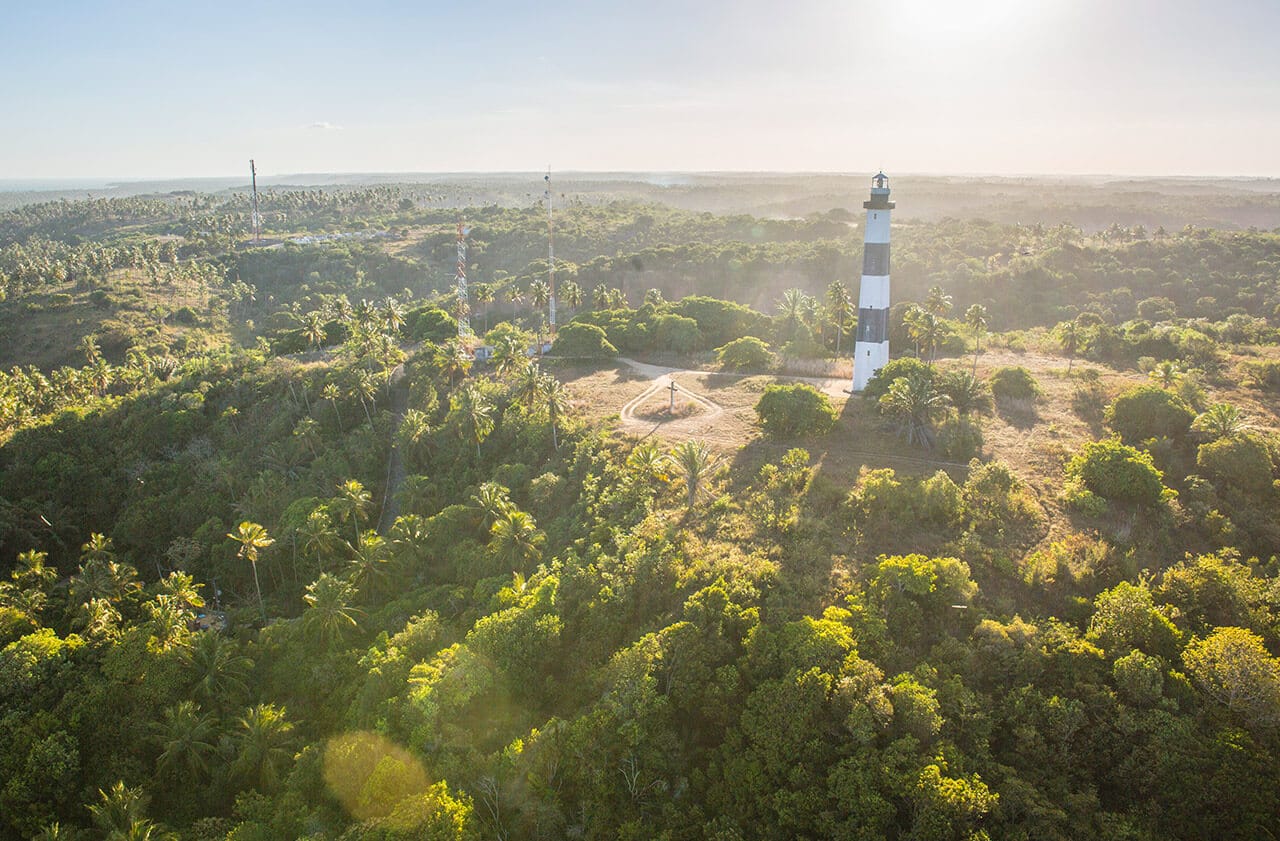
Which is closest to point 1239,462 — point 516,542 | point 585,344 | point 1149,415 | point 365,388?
point 1149,415

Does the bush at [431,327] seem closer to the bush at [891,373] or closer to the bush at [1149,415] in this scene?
the bush at [891,373]

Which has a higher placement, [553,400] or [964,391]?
[964,391]

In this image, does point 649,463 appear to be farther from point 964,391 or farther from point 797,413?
point 964,391

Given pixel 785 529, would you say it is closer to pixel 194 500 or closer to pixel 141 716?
pixel 141 716

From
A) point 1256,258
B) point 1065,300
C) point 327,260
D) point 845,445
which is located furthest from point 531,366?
point 327,260

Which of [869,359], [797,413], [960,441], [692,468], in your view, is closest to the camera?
[692,468]

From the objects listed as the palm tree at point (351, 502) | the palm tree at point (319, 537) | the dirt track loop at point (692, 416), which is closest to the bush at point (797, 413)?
the dirt track loop at point (692, 416)

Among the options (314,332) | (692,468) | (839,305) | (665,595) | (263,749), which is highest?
(839,305)
